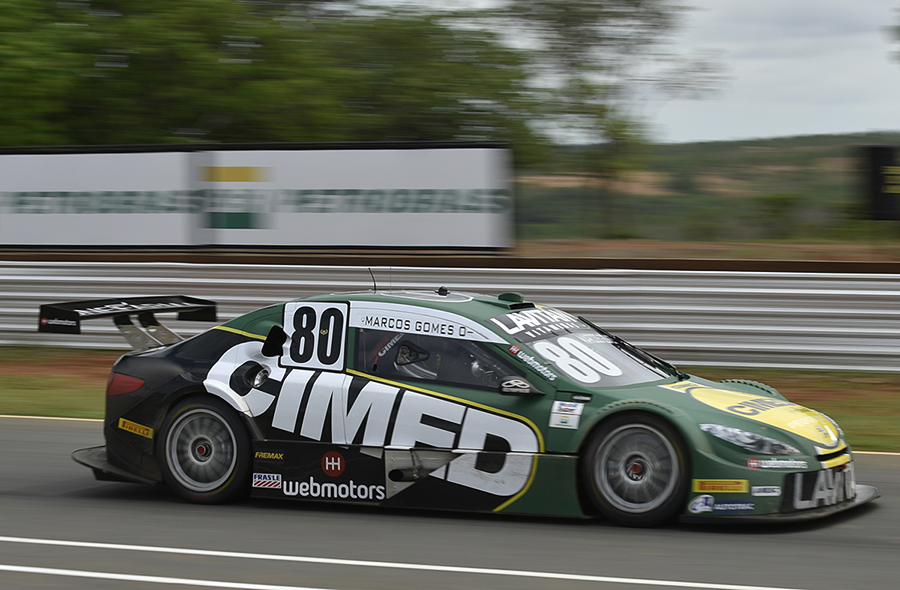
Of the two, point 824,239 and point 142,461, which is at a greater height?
point 824,239

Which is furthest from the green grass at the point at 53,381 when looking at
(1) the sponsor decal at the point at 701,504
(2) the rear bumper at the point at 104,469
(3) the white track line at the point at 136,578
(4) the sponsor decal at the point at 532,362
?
(1) the sponsor decal at the point at 701,504

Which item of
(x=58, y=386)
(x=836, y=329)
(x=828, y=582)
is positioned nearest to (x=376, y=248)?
(x=58, y=386)

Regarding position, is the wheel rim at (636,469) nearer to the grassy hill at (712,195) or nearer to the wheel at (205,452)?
the wheel at (205,452)

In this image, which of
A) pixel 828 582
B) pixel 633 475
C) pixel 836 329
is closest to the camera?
pixel 828 582

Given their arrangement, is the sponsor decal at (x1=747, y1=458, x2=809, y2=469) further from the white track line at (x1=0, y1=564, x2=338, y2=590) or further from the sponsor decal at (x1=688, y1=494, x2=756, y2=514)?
the white track line at (x1=0, y1=564, x2=338, y2=590)

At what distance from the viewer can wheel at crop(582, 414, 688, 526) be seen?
545 centimetres

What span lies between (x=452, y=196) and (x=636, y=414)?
27.4 feet

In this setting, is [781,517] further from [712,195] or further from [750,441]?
[712,195]

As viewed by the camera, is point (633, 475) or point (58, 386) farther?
point (58, 386)

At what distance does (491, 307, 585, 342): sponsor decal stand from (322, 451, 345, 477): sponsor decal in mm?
1218

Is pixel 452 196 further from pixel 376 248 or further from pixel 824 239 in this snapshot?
pixel 824 239

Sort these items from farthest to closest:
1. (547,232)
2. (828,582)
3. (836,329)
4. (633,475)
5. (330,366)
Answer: (547,232)
(836,329)
(330,366)
(633,475)
(828,582)

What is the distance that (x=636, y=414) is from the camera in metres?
5.54

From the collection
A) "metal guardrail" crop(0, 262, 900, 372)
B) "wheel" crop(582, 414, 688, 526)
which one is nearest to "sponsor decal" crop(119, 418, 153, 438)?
"wheel" crop(582, 414, 688, 526)
